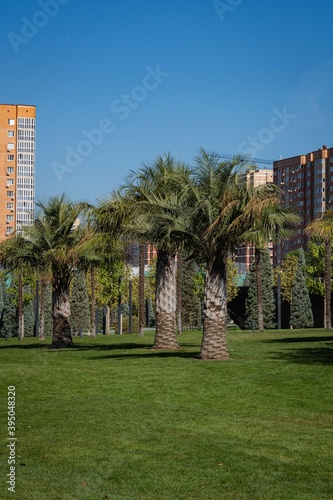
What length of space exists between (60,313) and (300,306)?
1839 inches

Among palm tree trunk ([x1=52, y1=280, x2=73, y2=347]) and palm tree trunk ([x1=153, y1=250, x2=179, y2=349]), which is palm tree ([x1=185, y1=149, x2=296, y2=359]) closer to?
palm tree trunk ([x1=153, y1=250, x2=179, y2=349])

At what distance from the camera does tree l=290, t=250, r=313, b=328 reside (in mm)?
80875

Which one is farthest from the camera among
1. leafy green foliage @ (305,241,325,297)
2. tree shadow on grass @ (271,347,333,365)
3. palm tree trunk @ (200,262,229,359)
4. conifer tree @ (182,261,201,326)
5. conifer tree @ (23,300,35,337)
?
leafy green foliage @ (305,241,325,297)

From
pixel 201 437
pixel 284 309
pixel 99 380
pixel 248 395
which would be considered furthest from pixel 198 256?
pixel 284 309

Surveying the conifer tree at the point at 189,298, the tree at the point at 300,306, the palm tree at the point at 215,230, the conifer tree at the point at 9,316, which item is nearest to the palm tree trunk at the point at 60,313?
the palm tree at the point at 215,230

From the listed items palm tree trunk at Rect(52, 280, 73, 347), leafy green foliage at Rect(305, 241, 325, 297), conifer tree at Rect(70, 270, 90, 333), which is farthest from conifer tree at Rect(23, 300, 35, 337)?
palm tree trunk at Rect(52, 280, 73, 347)

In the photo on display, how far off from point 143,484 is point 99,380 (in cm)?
1215

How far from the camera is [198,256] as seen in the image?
29141mm

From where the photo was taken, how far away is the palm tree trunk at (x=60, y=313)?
38.1m

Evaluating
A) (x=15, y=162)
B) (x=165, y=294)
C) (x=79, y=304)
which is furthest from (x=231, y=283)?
(x=15, y=162)

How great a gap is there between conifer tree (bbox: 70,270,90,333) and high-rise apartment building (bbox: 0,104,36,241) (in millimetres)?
55197

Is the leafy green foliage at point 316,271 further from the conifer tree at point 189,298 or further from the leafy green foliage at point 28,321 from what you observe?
the leafy green foliage at point 28,321

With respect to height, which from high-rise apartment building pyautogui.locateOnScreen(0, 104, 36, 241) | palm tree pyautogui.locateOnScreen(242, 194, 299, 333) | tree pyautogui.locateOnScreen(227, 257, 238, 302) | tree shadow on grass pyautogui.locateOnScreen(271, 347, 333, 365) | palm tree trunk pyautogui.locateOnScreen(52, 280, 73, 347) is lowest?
tree shadow on grass pyautogui.locateOnScreen(271, 347, 333, 365)

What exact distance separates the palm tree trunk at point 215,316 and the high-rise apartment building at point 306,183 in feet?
431
